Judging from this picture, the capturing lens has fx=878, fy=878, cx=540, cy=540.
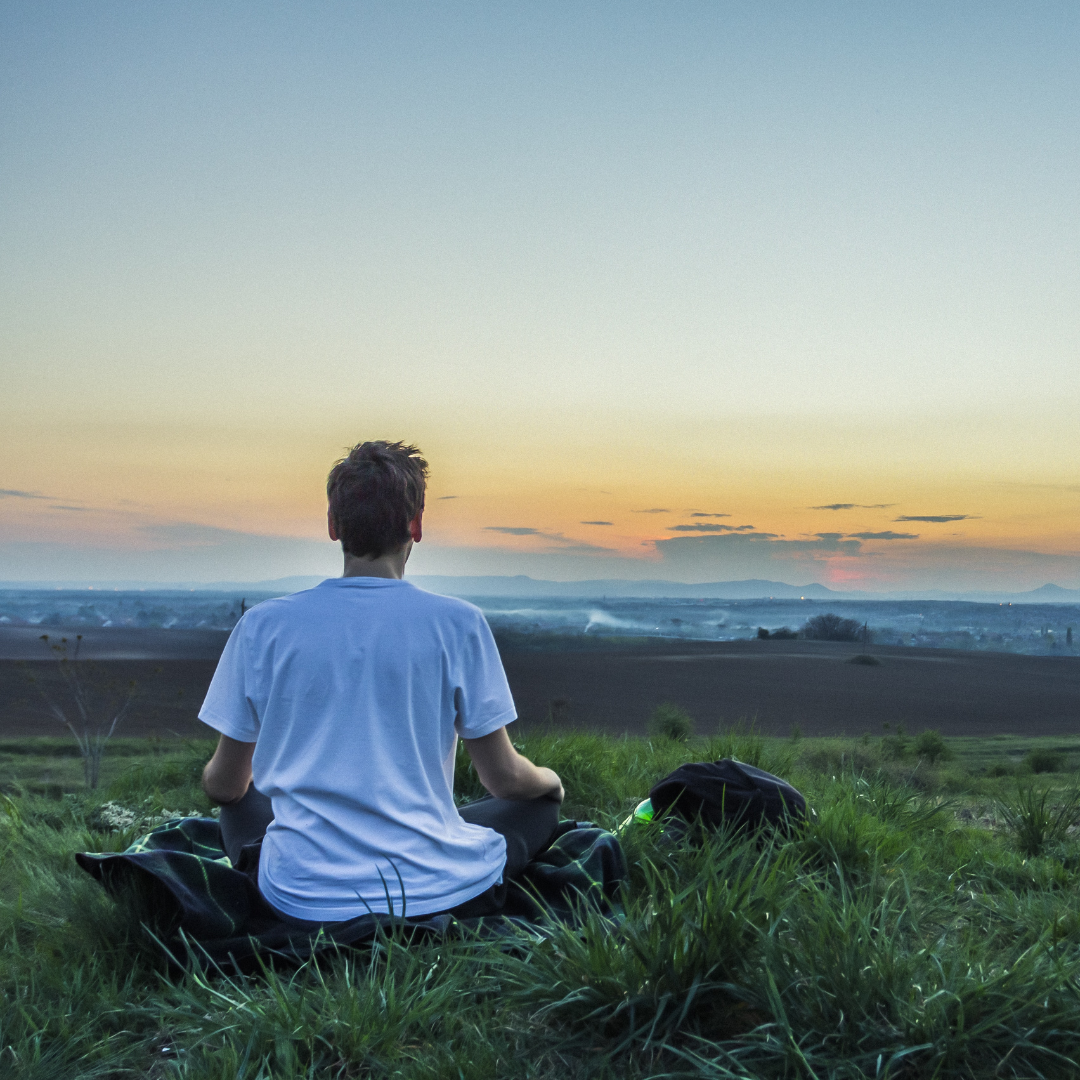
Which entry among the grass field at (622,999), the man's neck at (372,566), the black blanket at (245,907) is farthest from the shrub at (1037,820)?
the man's neck at (372,566)

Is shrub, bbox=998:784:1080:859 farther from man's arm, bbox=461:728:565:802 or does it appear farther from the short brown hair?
the short brown hair

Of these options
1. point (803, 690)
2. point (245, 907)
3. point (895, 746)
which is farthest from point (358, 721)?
point (803, 690)

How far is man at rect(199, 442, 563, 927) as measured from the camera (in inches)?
88.9

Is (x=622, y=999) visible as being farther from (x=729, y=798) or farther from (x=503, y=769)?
(x=729, y=798)

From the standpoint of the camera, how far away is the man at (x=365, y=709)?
226cm

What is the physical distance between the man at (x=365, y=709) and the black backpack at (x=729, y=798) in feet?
3.73

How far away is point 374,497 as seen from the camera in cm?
228

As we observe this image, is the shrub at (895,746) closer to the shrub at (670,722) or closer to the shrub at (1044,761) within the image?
the shrub at (1044,761)

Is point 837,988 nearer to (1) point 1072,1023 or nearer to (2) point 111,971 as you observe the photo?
(1) point 1072,1023

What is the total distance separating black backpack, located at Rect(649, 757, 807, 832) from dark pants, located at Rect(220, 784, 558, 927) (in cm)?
58

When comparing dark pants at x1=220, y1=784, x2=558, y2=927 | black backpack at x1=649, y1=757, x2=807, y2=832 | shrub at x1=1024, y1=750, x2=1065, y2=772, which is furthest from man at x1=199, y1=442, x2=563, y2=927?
shrub at x1=1024, y1=750, x2=1065, y2=772

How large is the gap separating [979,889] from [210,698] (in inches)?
111

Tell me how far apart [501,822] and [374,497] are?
3.88 ft

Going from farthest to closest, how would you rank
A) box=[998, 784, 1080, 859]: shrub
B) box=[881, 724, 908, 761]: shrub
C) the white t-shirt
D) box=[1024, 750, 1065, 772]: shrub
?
1. box=[1024, 750, 1065, 772]: shrub
2. box=[881, 724, 908, 761]: shrub
3. box=[998, 784, 1080, 859]: shrub
4. the white t-shirt
